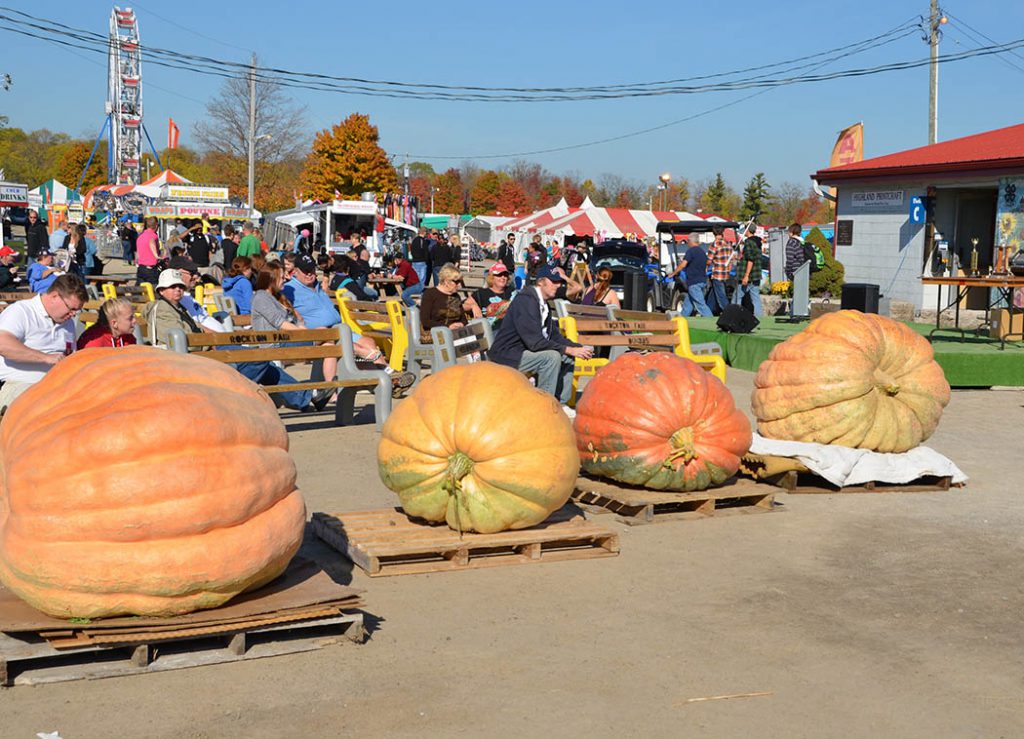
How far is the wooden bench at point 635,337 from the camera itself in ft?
35.5

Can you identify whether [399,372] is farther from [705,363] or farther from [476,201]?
[476,201]

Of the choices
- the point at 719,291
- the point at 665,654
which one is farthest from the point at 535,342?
the point at 719,291

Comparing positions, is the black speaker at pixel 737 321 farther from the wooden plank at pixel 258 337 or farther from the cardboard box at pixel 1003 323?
the wooden plank at pixel 258 337

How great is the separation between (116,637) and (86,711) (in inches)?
14.2

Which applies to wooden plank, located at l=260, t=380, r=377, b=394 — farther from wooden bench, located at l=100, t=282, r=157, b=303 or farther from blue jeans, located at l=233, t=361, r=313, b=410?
wooden bench, located at l=100, t=282, r=157, b=303

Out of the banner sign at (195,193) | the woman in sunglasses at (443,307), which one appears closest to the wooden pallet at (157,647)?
the woman in sunglasses at (443,307)

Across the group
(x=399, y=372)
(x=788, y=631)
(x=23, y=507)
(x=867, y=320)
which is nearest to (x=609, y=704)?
(x=788, y=631)

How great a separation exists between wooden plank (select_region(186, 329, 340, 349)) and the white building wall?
1446 cm

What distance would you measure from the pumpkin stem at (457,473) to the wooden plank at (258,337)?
13.1 ft

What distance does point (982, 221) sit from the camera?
2227cm

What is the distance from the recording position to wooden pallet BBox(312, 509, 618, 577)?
6.17 metres

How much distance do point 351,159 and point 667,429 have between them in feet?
245

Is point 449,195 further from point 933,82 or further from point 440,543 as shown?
point 440,543

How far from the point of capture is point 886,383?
845 centimetres
